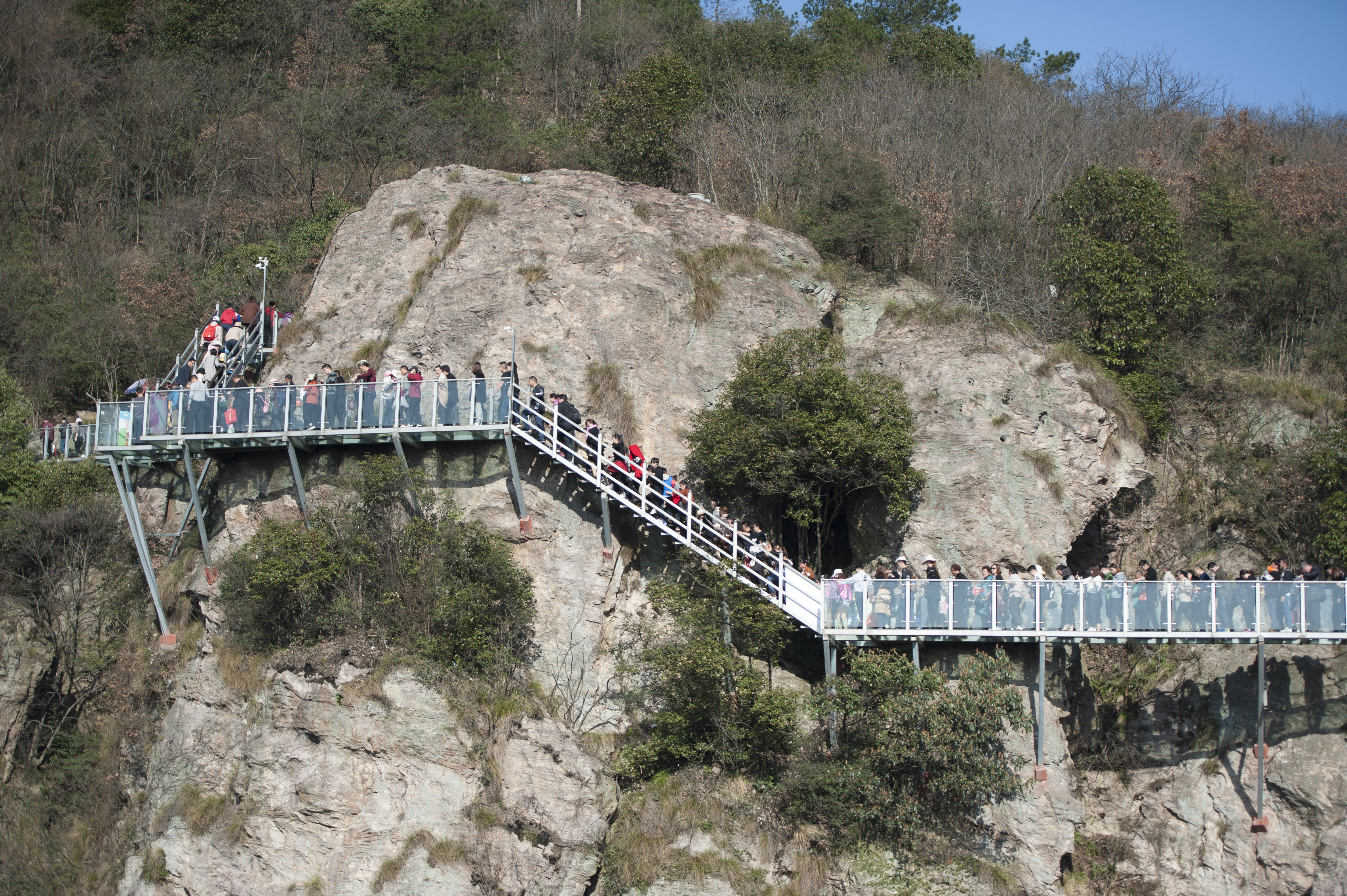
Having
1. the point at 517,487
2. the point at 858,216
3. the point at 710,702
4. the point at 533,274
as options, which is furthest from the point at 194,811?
the point at 858,216

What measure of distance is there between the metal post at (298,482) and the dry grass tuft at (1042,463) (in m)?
15.4

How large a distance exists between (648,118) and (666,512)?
1676 cm

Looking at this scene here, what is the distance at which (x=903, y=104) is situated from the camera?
4309 centimetres

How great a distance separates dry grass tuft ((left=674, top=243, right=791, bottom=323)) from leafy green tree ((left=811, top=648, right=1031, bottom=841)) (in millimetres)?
9710

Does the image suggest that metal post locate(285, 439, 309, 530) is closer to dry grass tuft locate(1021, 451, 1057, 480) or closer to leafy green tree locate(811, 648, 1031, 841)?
leafy green tree locate(811, 648, 1031, 841)

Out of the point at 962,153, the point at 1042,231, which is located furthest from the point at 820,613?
the point at 962,153

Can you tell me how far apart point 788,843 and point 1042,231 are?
65.3 feet

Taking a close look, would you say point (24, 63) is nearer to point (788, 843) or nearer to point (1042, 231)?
point (1042, 231)

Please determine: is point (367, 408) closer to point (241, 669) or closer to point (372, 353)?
point (372, 353)

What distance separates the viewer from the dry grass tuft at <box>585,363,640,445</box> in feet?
91.9

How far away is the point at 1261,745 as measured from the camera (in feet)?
83.4

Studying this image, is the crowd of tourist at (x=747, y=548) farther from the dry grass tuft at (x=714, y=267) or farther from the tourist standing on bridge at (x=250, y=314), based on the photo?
the dry grass tuft at (x=714, y=267)

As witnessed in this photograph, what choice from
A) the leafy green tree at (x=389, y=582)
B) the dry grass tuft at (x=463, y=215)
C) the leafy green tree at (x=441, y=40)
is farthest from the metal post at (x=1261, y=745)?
the leafy green tree at (x=441, y=40)

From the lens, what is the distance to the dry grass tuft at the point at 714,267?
30.5 m
